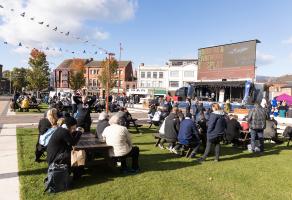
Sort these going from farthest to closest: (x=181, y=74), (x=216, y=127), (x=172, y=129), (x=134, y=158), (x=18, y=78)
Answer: (x=18, y=78)
(x=181, y=74)
(x=172, y=129)
(x=216, y=127)
(x=134, y=158)

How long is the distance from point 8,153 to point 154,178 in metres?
4.71

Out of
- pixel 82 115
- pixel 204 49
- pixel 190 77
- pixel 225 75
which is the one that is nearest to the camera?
pixel 82 115

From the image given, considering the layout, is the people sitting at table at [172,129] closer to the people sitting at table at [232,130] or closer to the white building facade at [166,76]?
the people sitting at table at [232,130]

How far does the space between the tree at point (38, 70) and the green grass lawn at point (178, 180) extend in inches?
1959

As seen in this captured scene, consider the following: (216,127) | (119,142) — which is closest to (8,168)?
(119,142)

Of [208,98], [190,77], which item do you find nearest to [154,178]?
[208,98]

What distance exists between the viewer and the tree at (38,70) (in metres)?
57.2

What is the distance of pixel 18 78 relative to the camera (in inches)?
4515

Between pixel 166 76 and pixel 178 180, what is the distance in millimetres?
71436

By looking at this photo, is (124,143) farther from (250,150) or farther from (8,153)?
(250,150)

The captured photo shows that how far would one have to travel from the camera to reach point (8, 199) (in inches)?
229

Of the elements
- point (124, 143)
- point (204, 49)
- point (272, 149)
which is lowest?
point (272, 149)

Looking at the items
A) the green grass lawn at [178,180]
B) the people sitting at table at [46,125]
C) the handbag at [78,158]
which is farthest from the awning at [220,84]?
the handbag at [78,158]

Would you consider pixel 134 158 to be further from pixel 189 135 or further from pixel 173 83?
pixel 173 83
